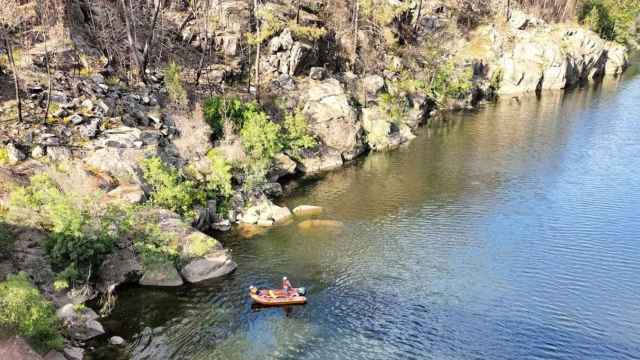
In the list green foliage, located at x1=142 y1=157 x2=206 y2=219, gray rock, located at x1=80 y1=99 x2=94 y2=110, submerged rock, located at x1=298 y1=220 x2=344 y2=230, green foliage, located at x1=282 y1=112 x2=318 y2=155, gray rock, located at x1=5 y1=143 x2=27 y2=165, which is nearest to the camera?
gray rock, located at x1=5 y1=143 x2=27 y2=165

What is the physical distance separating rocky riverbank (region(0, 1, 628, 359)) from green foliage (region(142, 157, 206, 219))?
393 millimetres

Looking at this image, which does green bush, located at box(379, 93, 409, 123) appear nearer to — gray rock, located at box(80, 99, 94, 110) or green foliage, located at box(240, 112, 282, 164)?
green foliage, located at box(240, 112, 282, 164)

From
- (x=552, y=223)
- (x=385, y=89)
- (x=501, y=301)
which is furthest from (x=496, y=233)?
Result: (x=385, y=89)

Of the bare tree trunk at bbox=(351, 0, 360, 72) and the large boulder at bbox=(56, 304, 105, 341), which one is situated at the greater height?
the bare tree trunk at bbox=(351, 0, 360, 72)

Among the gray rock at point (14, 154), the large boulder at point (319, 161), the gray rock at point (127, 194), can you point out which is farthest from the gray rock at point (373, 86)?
the gray rock at point (14, 154)

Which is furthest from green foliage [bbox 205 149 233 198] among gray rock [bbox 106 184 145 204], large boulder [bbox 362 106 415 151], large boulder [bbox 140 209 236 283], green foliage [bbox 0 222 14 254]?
large boulder [bbox 362 106 415 151]

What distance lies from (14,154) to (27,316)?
17.1 m

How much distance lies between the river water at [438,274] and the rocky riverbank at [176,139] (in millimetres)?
2249

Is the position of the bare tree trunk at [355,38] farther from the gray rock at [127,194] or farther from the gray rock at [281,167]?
the gray rock at [127,194]

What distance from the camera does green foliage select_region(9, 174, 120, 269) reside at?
104 feet

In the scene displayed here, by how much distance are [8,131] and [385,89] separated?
47819mm

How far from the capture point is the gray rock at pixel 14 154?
3650 centimetres

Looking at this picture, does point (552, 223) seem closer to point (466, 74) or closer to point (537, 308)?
point (537, 308)

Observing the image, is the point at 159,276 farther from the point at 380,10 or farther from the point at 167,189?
the point at 380,10
